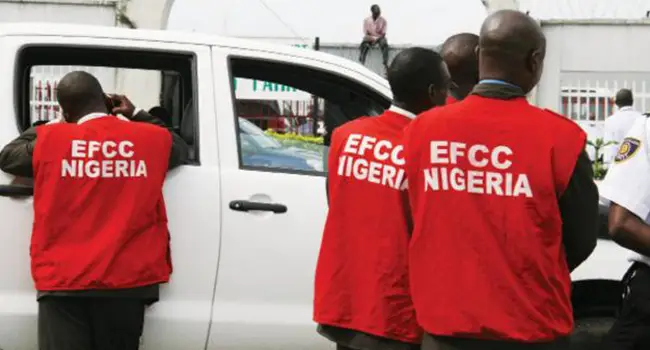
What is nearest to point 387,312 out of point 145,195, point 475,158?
point 475,158

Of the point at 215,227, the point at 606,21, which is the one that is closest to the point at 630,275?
the point at 215,227

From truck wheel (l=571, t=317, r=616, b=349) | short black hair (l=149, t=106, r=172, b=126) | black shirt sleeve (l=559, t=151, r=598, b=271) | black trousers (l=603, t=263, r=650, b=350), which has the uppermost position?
short black hair (l=149, t=106, r=172, b=126)

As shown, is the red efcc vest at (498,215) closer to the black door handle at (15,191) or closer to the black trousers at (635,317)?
the black trousers at (635,317)

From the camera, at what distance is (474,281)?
88.0 inches

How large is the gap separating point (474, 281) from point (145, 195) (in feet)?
5.13

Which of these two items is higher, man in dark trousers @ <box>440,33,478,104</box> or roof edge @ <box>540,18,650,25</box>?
roof edge @ <box>540,18,650,25</box>

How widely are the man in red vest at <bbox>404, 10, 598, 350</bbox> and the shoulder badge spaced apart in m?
0.61

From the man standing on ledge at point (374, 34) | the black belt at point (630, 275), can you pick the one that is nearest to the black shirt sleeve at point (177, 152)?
the black belt at point (630, 275)

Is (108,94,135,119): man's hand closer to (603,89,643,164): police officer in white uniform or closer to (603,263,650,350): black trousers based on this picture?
(603,263,650,350): black trousers

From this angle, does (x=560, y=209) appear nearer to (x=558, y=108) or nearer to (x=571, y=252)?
(x=571, y=252)

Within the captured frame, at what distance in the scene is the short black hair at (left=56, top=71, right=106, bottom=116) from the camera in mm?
3490

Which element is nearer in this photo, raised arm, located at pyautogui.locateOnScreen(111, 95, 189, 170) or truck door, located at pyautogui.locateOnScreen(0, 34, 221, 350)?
truck door, located at pyautogui.locateOnScreen(0, 34, 221, 350)

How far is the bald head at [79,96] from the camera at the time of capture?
3490 millimetres

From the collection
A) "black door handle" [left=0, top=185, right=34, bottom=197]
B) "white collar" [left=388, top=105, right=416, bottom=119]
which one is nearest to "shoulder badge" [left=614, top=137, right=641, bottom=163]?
"white collar" [left=388, top=105, right=416, bottom=119]
